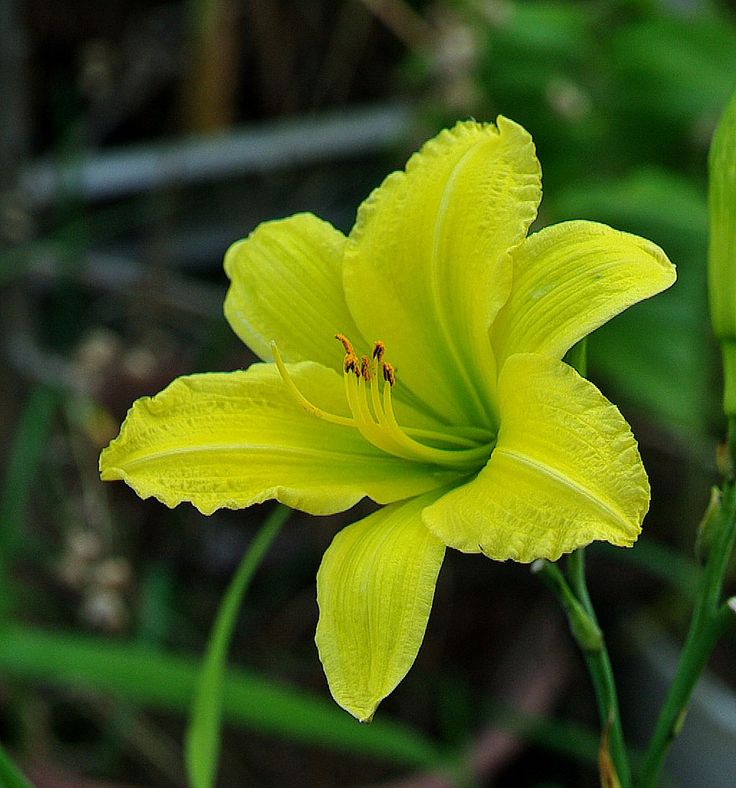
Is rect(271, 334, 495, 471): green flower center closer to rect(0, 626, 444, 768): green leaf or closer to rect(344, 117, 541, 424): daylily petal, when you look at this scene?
rect(344, 117, 541, 424): daylily petal

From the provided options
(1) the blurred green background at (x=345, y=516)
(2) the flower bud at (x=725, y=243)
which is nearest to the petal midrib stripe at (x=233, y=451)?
(2) the flower bud at (x=725, y=243)

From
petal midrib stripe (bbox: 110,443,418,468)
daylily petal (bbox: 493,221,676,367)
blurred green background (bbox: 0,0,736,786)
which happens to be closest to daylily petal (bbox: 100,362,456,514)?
petal midrib stripe (bbox: 110,443,418,468)

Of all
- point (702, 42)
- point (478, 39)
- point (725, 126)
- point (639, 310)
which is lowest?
point (639, 310)

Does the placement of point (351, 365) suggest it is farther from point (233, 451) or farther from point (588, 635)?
point (588, 635)

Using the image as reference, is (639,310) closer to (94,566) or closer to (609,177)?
(609,177)

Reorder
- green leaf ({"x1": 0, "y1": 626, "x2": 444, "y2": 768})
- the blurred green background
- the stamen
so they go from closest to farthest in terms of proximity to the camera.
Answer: the stamen → green leaf ({"x1": 0, "y1": 626, "x2": 444, "y2": 768}) → the blurred green background

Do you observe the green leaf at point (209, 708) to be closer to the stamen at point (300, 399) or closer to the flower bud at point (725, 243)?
the stamen at point (300, 399)

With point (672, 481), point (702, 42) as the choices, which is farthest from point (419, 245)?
point (672, 481)
